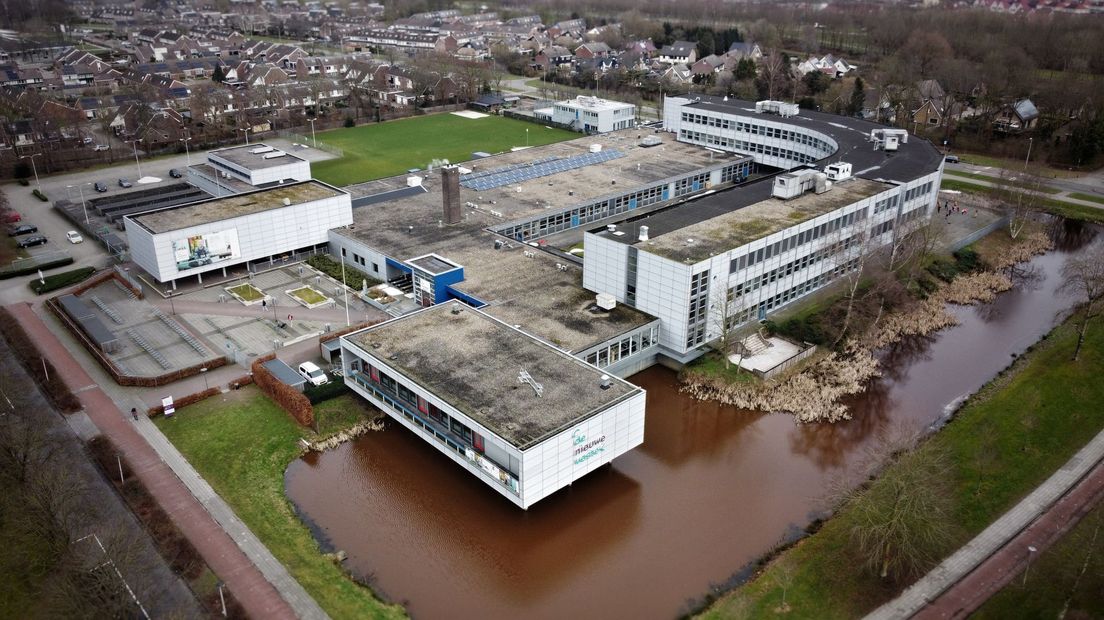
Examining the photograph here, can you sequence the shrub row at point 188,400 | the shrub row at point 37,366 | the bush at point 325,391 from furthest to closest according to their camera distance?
the bush at point 325,391 → the shrub row at point 37,366 → the shrub row at point 188,400

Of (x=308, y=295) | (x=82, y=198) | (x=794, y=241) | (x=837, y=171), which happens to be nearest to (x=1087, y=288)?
(x=837, y=171)

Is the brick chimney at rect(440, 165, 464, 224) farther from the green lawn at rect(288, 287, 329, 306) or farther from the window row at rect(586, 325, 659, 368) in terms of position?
the window row at rect(586, 325, 659, 368)

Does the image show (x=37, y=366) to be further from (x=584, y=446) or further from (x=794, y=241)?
(x=794, y=241)

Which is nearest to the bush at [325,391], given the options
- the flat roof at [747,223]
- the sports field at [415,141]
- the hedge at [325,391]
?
the hedge at [325,391]

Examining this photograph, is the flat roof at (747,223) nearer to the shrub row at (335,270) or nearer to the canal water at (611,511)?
the canal water at (611,511)

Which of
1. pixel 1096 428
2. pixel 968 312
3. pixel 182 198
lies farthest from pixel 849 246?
pixel 182 198
